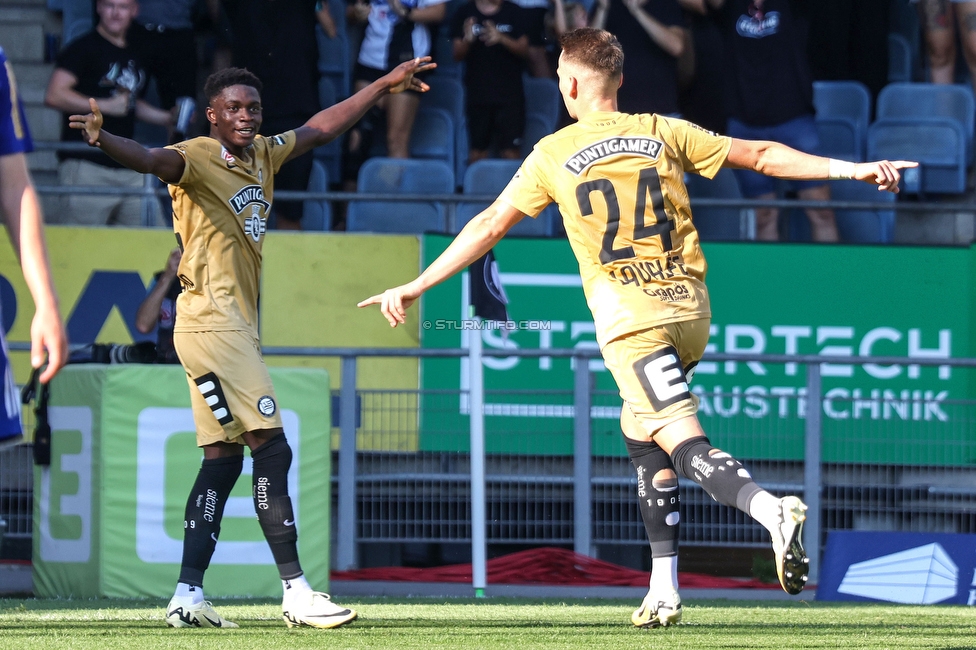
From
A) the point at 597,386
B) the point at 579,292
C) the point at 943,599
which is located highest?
the point at 579,292

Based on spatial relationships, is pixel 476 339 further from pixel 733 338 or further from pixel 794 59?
pixel 794 59

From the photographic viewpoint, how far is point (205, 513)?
5.90 m

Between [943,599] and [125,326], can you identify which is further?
[125,326]

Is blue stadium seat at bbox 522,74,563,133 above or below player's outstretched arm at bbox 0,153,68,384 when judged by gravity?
above

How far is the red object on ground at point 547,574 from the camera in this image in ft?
28.1

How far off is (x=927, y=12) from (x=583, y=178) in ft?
27.3

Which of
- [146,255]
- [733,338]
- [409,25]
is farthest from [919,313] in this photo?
[146,255]

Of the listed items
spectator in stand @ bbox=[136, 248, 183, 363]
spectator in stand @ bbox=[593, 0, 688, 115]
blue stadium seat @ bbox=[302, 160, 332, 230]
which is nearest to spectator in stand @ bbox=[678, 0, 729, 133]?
spectator in stand @ bbox=[593, 0, 688, 115]

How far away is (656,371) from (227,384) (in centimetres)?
200

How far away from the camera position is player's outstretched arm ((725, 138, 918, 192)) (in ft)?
15.7

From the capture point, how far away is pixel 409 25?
1127cm

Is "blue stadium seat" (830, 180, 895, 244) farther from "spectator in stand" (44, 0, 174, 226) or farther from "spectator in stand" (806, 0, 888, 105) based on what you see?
"spectator in stand" (44, 0, 174, 226)

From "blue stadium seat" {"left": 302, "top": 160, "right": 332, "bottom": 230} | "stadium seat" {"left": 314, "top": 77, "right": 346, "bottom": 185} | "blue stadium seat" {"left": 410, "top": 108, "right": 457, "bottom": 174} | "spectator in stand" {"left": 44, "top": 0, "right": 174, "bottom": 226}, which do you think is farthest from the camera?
"stadium seat" {"left": 314, "top": 77, "right": 346, "bottom": 185}

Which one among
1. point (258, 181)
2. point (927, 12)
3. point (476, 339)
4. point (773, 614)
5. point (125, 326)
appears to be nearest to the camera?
point (258, 181)
